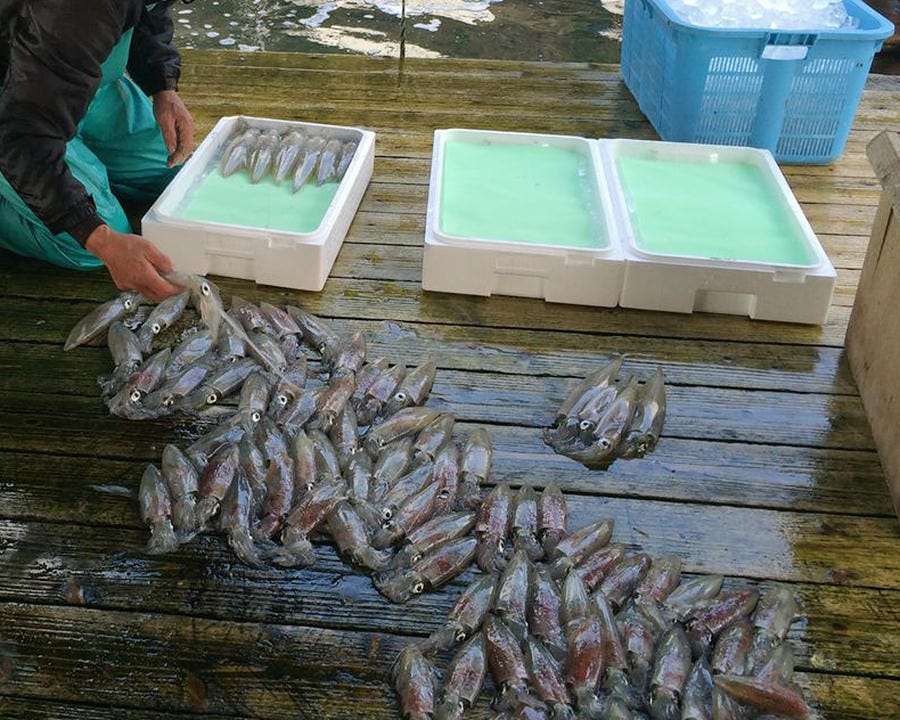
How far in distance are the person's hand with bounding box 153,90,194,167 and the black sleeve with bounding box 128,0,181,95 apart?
1.6 inches

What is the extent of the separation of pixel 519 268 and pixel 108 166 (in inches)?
69.6

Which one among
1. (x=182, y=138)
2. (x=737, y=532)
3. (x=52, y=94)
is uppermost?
(x=52, y=94)

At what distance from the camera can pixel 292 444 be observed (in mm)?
2561

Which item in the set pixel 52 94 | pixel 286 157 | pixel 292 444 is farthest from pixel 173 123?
pixel 292 444

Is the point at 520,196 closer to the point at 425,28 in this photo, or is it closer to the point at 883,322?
the point at 883,322

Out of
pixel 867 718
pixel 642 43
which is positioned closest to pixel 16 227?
pixel 867 718

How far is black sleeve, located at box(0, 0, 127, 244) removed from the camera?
236 centimetres

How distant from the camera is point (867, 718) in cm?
198

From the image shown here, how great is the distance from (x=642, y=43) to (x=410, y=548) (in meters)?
3.71

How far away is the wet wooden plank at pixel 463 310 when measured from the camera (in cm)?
329

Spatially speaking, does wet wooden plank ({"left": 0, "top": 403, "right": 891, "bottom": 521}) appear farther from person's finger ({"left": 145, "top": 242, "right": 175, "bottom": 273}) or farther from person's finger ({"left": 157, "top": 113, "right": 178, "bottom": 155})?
person's finger ({"left": 157, "top": 113, "right": 178, "bottom": 155})

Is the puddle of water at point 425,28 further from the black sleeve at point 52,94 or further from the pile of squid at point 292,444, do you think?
the black sleeve at point 52,94

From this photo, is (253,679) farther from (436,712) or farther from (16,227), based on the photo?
(16,227)

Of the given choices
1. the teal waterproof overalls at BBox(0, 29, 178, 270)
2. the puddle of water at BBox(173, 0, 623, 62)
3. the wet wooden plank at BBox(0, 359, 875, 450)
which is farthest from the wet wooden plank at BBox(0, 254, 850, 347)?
the puddle of water at BBox(173, 0, 623, 62)
